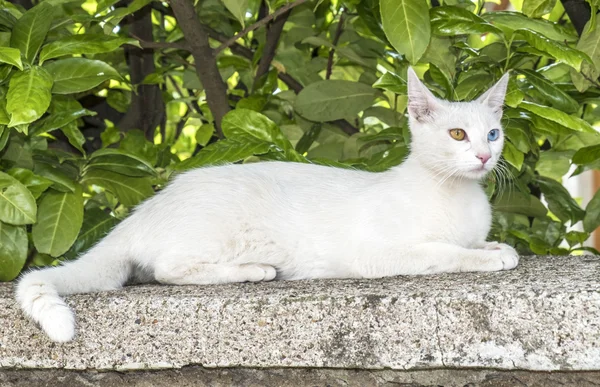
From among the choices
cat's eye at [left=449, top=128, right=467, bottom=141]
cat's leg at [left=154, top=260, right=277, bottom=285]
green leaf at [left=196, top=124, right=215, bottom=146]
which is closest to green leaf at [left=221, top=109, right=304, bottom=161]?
green leaf at [left=196, top=124, right=215, bottom=146]

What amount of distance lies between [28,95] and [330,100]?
4.03ft

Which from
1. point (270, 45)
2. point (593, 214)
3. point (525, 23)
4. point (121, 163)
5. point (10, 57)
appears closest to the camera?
point (10, 57)

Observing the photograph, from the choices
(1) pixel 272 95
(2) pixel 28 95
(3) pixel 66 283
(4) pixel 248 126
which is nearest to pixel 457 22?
(4) pixel 248 126

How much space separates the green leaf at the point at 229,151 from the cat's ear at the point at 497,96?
731 mm

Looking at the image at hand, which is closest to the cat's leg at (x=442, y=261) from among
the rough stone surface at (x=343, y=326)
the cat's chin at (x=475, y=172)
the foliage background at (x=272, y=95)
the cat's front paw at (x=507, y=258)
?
the cat's front paw at (x=507, y=258)

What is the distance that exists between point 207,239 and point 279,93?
112 cm

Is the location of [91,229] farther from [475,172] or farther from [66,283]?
[475,172]

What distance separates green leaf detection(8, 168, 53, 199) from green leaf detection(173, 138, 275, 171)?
0.47m

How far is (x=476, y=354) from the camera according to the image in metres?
1.57

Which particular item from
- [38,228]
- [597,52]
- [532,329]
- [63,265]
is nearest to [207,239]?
[63,265]

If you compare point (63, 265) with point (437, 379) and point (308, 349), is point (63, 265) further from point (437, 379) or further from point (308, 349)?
point (437, 379)

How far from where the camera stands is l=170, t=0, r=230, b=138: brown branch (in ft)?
8.95

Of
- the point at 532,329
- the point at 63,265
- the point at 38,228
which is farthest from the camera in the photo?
the point at 38,228

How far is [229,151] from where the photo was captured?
2.43 metres
